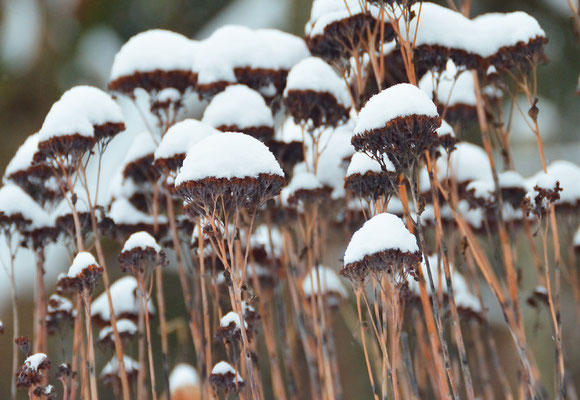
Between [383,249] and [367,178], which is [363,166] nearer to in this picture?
[367,178]

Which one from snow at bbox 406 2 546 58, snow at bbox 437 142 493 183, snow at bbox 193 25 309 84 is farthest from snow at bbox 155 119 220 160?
snow at bbox 437 142 493 183

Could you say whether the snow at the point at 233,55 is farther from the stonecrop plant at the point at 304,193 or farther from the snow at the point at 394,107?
the snow at the point at 394,107

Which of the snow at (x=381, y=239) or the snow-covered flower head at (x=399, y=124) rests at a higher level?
the snow-covered flower head at (x=399, y=124)

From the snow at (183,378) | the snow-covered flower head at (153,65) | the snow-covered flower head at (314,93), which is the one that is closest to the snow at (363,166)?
the snow-covered flower head at (314,93)

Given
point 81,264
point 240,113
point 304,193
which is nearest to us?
point 81,264

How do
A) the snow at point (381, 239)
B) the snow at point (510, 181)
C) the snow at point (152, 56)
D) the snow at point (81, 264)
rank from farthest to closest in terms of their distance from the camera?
the snow at point (152, 56) → the snow at point (510, 181) → the snow at point (81, 264) → the snow at point (381, 239)

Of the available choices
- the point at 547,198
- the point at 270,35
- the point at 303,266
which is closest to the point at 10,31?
the point at 270,35

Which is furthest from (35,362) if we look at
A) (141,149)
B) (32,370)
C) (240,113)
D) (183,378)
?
(183,378)
